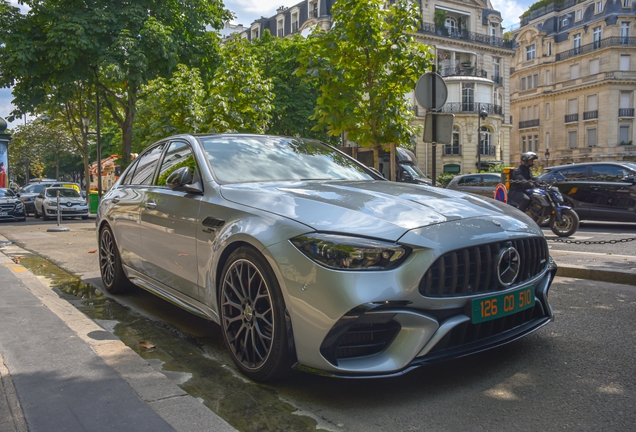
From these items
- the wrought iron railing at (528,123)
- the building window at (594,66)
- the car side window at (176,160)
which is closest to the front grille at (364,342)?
the car side window at (176,160)

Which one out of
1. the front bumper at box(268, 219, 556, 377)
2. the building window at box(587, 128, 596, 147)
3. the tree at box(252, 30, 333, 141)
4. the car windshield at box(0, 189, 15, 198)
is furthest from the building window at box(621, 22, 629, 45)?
the front bumper at box(268, 219, 556, 377)

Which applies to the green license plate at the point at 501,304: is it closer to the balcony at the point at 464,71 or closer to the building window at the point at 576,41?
the balcony at the point at 464,71

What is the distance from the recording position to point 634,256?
26.7 feet

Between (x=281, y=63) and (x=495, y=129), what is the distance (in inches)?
913

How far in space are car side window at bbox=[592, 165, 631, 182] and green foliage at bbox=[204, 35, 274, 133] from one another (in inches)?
327

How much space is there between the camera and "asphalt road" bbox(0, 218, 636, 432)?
2789mm

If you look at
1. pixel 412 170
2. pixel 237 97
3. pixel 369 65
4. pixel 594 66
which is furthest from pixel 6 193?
pixel 594 66

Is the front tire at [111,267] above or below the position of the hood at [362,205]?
below

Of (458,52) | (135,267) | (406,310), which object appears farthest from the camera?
(458,52)

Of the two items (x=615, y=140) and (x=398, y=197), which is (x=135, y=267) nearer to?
(x=398, y=197)

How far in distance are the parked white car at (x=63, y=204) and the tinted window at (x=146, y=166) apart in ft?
61.1

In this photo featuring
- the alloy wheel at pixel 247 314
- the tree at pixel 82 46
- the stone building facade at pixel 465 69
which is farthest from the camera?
the stone building facade at pixel 465 69

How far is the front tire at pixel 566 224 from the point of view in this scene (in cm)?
1091

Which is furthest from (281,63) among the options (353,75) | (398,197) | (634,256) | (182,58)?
(398,197)
